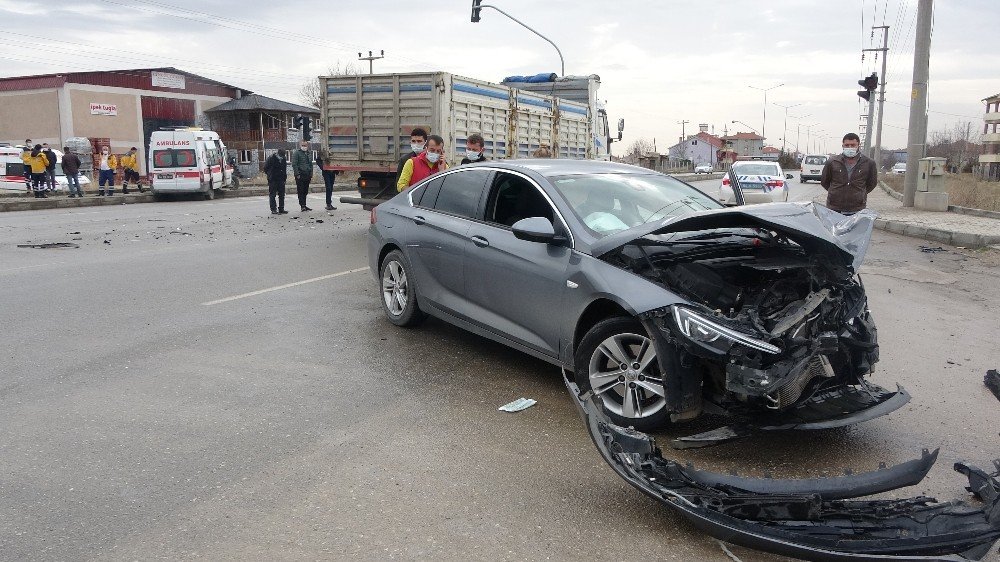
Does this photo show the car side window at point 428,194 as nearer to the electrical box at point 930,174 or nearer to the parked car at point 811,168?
the electrical box at point 930,174

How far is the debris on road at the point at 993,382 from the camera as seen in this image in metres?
4.49

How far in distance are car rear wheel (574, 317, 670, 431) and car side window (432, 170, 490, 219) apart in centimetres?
185

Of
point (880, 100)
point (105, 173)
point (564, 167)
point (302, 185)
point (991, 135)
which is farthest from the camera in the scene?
point (991, 135)

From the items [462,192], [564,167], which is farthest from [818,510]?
[462,192]

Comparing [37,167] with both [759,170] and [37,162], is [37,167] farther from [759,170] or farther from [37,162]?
[759,170]

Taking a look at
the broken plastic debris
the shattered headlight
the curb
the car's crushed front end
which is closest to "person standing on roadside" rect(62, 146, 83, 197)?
the curb

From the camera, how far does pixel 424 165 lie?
9.66 m

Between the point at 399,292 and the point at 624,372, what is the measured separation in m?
2.98

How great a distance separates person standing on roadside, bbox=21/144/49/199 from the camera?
24547 millimetres

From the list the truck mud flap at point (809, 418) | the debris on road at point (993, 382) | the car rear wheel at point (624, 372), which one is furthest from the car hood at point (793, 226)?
the debris on road at point (993, 382)

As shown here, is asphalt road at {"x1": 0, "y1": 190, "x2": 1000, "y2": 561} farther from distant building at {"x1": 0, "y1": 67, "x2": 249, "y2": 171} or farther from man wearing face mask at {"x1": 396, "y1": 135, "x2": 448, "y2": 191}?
distant building at {"x1": 0, "y1": 67, "x2": 249, "y2": 171}

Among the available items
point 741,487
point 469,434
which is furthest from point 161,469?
point 741,487

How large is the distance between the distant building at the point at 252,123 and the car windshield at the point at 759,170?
120 feet

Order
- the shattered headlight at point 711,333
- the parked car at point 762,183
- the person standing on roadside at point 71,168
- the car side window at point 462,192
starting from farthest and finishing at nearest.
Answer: the person standing on roadside at point 71,168 → the parked car at point 762,183 → the car side window at point 462,192 → the shattered headlight at point 711,333
